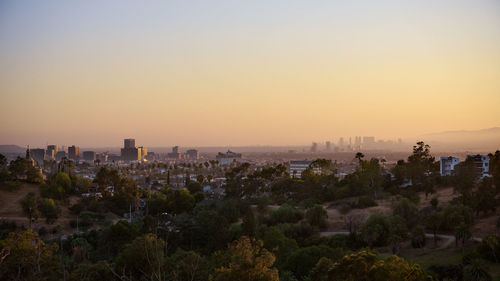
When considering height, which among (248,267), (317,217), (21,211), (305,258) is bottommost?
(21,211)

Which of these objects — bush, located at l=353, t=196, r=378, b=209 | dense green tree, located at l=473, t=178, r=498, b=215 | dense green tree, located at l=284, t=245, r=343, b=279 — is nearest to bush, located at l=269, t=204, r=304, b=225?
bush, located at l=353, t=196, r=378, b=209

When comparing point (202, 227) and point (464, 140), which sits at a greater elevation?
→ point (464, 140)

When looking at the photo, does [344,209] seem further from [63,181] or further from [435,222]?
[63,181]

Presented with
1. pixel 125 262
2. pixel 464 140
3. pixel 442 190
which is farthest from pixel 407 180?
pixel 464 140

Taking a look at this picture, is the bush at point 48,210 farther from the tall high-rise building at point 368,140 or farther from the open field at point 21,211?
the tall high-rise building at point 368,140

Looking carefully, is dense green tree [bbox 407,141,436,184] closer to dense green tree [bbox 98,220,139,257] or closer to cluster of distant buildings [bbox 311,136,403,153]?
dense green tree [bbox 98,220,139,257]

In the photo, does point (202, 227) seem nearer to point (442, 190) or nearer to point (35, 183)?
point (442, 190)

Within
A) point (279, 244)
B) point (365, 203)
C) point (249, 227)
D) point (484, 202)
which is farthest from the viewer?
point (365, 203)

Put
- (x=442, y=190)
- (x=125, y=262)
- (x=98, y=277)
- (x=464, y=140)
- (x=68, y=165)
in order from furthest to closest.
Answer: (x=464, y=140)
(x=68, y=165)
(x=442, y=190)
(x=125, y=262)
(x=98, y=277)

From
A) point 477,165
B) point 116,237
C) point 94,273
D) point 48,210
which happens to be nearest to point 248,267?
point 94,273

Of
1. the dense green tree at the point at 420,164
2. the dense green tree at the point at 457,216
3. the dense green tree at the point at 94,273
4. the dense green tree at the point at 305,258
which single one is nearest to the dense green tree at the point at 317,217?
the dense green tree at the point at 457,216

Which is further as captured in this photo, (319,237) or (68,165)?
(68,165)
